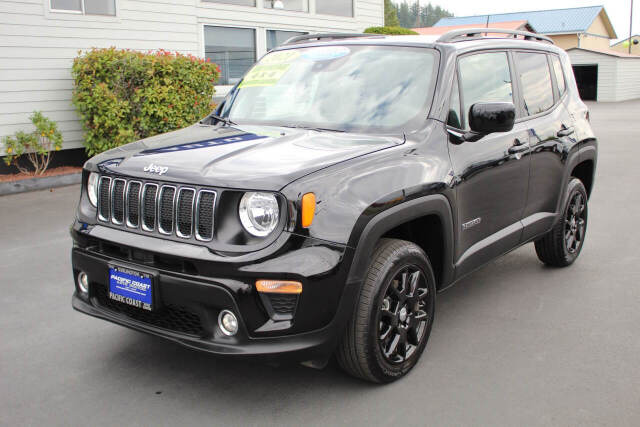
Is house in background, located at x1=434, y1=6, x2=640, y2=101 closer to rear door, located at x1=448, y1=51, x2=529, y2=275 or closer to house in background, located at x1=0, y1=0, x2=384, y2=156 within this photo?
house in background, located at x1=0, y1=0, x2=384, y2=156

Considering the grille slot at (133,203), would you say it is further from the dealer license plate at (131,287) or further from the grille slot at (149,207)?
the dealer license plate at (131,287)

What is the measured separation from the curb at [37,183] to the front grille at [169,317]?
6.53m

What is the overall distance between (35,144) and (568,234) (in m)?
7.81

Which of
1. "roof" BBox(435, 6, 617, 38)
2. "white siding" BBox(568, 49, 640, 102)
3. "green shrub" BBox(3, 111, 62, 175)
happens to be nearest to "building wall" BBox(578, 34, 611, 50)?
"roof" BBox(435, 6, 617, 38)

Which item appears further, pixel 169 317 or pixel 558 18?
pixel 558 18

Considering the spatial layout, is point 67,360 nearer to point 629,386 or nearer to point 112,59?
point 629,386

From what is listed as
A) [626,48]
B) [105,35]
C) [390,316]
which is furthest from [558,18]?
[390,316]

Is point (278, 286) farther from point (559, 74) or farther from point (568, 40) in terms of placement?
point (568, 40)

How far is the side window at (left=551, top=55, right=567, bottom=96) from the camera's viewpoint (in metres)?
5.31

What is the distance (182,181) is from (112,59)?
745 centimetres

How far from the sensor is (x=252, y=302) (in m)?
2.95

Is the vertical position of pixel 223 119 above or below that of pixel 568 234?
above

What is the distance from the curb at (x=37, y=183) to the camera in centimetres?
912

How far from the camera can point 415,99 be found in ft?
12.9
